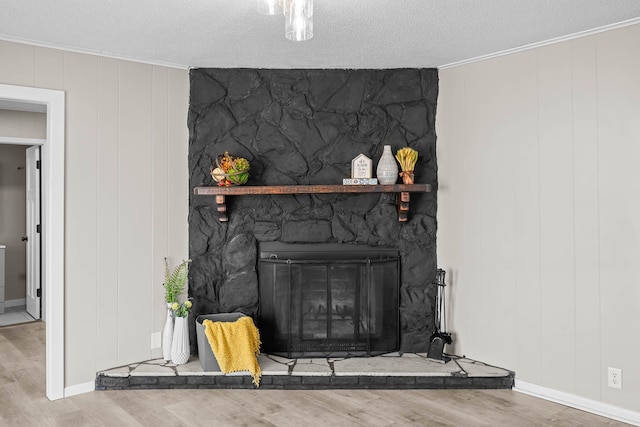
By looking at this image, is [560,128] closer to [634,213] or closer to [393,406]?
[634,213]

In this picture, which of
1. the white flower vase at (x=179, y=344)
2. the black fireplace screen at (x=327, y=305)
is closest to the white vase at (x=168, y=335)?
the white flower vase at (x=179, y=344)

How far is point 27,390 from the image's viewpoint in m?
3.49

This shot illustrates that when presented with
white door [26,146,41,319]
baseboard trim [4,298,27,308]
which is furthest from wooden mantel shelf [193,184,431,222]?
baseboard trim [4,298,27,308]

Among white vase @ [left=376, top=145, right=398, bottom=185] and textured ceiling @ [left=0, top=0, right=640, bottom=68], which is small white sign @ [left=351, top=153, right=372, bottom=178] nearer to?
white vase @ [left=376, top=145, right=398, bottom=185]

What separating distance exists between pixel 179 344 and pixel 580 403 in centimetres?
272

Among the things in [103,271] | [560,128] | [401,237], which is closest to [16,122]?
[103,271]

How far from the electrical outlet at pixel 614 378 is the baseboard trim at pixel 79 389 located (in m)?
3.38

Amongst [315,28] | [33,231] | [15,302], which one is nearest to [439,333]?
[315,28]

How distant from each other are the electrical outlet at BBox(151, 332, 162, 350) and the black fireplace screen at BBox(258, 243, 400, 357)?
760mm

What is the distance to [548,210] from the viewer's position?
3.32m

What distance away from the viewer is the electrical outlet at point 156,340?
3.78m

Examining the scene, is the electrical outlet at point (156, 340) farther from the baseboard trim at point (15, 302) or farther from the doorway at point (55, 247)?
the baseboard trim at point (15, 302)

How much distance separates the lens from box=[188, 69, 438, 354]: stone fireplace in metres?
3.91

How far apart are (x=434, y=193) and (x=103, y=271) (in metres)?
2.55
